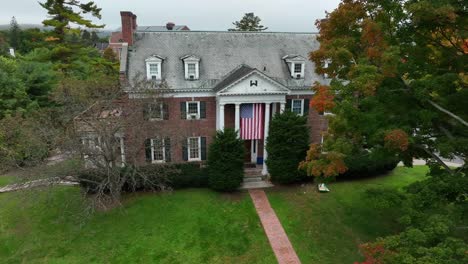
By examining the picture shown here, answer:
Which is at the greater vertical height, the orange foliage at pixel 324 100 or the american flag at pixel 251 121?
the orange foliage at pixel 324 100

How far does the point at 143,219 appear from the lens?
21.0 metres

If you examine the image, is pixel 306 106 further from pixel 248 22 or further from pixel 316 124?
pixel 248 22

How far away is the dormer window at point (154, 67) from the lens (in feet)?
82.7

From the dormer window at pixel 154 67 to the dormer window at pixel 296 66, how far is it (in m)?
10.3

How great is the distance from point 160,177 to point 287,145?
9.35 metres

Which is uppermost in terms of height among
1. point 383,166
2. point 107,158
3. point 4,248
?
point 107,158

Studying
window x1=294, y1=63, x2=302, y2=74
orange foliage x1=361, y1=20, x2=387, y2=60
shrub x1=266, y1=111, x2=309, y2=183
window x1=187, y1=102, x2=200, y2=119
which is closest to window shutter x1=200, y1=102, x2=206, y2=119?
window x1=187, y1=102, x2=200, y2=119

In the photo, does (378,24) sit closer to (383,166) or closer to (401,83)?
(401,83)

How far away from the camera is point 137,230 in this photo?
65.6 ft

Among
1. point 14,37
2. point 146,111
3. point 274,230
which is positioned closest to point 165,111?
point 146,111

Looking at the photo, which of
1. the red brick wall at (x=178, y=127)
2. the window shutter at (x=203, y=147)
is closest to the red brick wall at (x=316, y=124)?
the red brick wall at (x=178, y=127)

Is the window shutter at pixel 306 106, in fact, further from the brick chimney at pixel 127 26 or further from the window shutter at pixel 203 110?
the brick chimney at pixel 127 26

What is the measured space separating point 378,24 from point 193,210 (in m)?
15.5

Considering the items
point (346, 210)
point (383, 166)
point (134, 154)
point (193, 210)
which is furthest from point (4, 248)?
point (383, 166)
